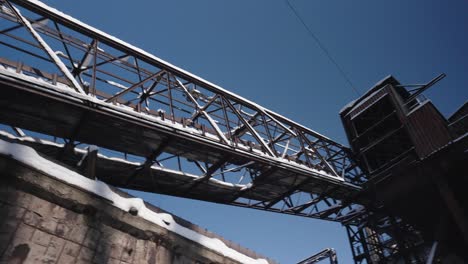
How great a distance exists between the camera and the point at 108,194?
5.23 meters

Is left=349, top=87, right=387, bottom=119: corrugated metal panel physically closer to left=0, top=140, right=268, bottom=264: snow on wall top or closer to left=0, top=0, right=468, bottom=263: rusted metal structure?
left=0, top=0, right=468, bottom=263: rusted metal structure

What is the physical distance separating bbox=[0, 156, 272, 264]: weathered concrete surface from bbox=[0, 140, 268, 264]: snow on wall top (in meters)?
0.09

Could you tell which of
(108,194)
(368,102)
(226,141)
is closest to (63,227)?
(108,194)

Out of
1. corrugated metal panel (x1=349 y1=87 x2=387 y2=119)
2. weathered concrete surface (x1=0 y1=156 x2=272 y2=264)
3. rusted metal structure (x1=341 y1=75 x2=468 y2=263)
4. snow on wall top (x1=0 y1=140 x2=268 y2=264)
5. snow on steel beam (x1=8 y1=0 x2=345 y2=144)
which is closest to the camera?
weathered concrete surface (x1=0 y1=156 x2=272 y2=264)

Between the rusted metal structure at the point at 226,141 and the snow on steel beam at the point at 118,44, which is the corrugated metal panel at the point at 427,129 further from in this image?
the snow on steel beam at the point at 118,44

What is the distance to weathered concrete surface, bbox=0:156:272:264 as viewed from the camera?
4.19 meters

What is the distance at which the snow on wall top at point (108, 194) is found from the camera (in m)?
4.61

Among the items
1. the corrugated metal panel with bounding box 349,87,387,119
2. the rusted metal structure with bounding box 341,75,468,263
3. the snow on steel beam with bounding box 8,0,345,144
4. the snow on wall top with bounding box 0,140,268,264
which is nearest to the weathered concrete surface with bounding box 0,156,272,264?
the snow on wall top with bounding box 0,140,268,264

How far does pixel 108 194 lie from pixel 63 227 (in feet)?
2.67

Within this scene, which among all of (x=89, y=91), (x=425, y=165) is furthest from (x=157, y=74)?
(x=425, y=165)

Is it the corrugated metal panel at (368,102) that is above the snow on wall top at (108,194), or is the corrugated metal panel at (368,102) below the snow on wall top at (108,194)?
above

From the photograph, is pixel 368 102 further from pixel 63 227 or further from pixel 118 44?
pixel 63 227

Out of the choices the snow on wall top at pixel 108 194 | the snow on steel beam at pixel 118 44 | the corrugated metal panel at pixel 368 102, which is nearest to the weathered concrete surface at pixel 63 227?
the snow on wall top at pixel 108 194

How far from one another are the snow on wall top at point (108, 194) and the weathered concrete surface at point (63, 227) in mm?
87
